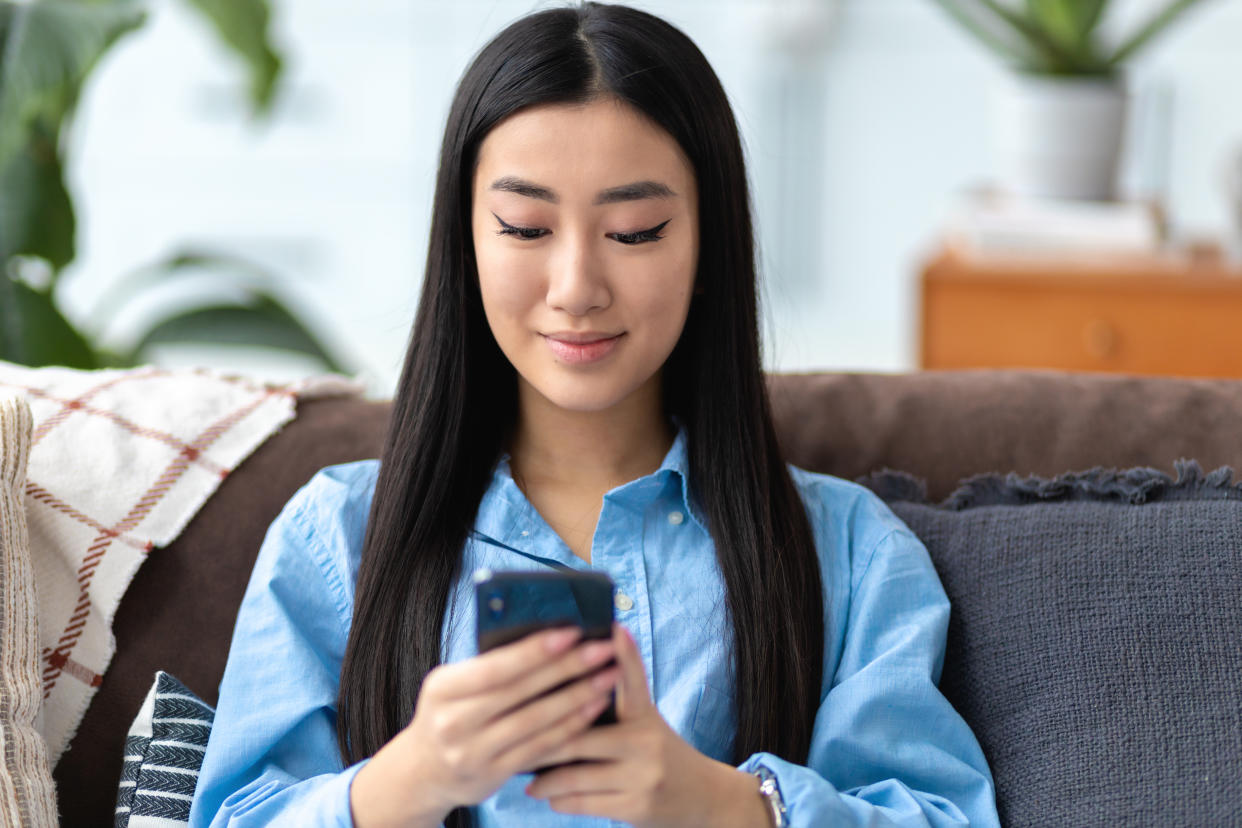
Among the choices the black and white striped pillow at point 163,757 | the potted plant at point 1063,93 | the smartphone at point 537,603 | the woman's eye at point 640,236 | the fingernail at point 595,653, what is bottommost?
the black and white striped pillow at point 163,757

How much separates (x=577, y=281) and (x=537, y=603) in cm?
30

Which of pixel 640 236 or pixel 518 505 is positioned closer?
pixel 640 236

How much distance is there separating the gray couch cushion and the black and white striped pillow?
635 mm

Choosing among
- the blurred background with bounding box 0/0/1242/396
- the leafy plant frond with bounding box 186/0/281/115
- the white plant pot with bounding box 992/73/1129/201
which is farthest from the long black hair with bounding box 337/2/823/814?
the blurred background with bounding box 0/0/1242/396

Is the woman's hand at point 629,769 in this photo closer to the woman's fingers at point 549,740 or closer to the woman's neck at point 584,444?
the woman's fingers at point 549,740

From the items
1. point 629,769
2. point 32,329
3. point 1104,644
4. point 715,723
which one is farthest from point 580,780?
point 32,329

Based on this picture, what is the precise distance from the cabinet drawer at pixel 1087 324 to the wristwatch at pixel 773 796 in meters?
1.47

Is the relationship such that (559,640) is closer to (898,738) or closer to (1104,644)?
(898,738)

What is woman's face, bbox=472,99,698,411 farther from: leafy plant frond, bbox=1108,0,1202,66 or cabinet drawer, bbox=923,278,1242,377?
leafy plant frond, bbox=1108,0,1202,66

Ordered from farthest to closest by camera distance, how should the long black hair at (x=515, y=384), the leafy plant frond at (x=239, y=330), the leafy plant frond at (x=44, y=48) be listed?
the leafy plant frond at (x=239, y=330)
the leafy plant frond at (x=44, y=48)
the long black hair at (x=515, y=384)

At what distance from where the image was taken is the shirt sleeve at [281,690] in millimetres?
990

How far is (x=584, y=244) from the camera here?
3.20 ft

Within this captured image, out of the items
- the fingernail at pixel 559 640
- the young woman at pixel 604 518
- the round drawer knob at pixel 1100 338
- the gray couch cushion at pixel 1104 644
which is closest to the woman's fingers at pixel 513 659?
the fingernail at pixel 559 640

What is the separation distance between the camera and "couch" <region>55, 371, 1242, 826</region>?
1.00 m
